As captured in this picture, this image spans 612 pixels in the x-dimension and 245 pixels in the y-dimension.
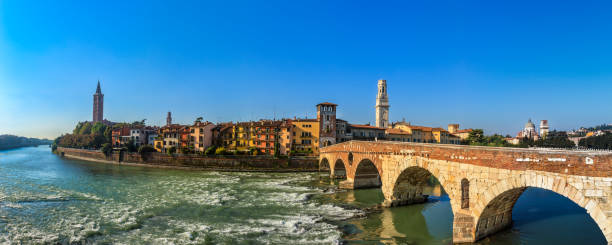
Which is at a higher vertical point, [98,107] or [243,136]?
[98,107]

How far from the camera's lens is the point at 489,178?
15.3m

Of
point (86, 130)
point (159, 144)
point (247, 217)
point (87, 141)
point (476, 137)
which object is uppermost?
point (86, 130)

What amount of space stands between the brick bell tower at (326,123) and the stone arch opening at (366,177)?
26.4m

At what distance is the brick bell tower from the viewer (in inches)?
2472

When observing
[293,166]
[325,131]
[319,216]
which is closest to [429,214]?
[319,216]

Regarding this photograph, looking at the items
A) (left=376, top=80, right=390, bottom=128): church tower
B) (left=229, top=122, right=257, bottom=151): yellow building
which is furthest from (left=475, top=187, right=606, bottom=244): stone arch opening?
(left=376, top=80, right=390, bottom=128): church tower

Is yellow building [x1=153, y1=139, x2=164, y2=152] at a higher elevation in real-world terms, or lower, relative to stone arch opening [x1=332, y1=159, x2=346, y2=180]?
higher

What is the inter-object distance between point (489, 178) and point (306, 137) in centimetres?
4855

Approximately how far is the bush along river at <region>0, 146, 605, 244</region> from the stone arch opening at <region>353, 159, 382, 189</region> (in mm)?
1690

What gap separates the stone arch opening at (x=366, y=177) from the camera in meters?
35.0

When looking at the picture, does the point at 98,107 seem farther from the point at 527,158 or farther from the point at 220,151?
the point at 527,158

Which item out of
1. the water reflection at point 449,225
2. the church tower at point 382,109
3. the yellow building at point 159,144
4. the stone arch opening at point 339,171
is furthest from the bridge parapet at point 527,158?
the church tower at point 382,109

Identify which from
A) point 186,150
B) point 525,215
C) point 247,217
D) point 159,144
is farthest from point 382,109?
point 247,217

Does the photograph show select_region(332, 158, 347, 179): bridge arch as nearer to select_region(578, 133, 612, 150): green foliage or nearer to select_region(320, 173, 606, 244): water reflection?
select_region(320, 173, 606, 244): water reflection
